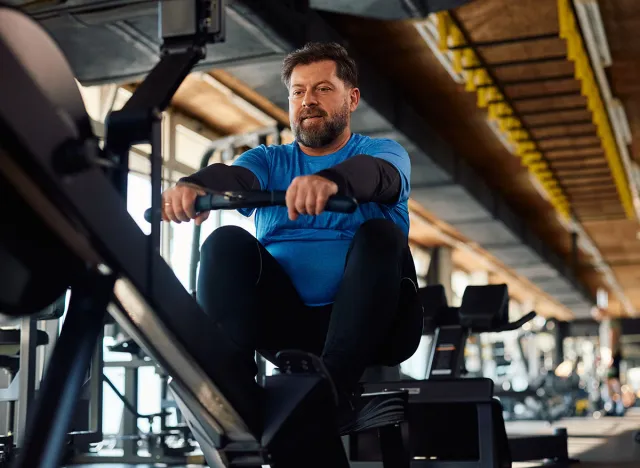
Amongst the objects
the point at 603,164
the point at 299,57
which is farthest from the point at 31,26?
the point at 603,164

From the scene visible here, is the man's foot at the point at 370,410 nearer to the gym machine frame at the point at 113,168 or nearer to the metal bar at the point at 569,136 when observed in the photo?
the gym machine frame at the point at 113,168

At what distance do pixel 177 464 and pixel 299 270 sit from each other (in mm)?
3356

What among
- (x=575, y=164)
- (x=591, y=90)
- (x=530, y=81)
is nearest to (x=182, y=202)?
(x=530, y=81)

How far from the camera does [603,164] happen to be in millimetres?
8500

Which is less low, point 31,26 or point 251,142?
point 251,142

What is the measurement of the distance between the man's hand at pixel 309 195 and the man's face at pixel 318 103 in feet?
1.44

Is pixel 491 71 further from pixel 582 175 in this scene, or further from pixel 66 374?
pixel 66 374

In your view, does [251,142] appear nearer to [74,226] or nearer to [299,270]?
[299,270]

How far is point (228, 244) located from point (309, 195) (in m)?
0.32

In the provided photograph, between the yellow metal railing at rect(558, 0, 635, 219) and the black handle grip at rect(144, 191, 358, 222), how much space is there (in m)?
4.09

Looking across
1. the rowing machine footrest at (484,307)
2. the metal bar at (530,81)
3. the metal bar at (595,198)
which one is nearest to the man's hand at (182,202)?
the rowing machine footrest at (484,307)

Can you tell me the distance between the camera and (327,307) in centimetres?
160

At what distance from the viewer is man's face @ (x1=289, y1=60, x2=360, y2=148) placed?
1.65 meters

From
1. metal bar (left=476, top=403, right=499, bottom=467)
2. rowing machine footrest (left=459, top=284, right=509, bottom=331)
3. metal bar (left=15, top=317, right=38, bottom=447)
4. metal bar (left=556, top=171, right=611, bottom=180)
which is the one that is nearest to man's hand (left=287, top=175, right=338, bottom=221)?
metal bar (left=476, top=403, right=499, bottom=467)
